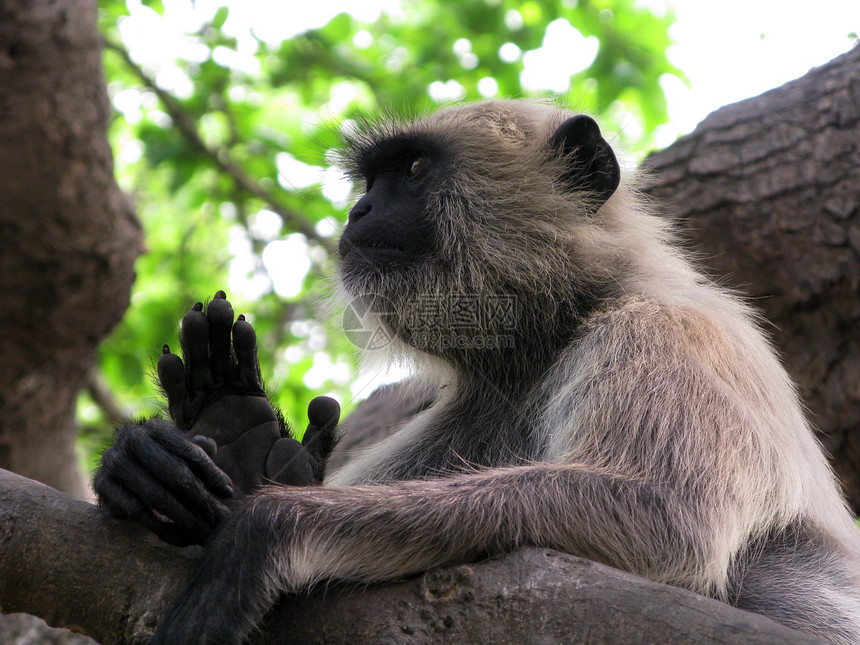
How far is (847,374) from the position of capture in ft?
18.5

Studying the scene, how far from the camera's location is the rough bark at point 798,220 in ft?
18.1

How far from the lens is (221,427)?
3184 millimetres

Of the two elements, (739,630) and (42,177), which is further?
Answer: (42,177)

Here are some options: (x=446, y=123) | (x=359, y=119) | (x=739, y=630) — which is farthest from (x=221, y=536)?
(x=359, y=119)

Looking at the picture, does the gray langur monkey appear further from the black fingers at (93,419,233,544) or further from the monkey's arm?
the black fingers at (93,419,233,544)

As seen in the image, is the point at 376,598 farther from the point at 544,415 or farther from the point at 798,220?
the point at 798,220

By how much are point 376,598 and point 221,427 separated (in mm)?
1152

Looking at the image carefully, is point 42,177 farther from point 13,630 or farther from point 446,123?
point 446,123

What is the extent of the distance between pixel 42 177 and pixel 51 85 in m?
0.70

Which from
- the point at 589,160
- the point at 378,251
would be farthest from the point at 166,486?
the point at 589,160

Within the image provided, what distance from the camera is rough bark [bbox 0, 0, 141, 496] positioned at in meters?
6.20

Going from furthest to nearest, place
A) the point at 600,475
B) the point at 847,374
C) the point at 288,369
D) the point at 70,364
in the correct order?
1. the point at 288,369
2. the point at 70,364
3. the point at 847,374
4. the point at 600,475

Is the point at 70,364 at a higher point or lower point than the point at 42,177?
lower

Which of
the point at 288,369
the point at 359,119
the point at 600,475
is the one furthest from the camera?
the point at 288,369
